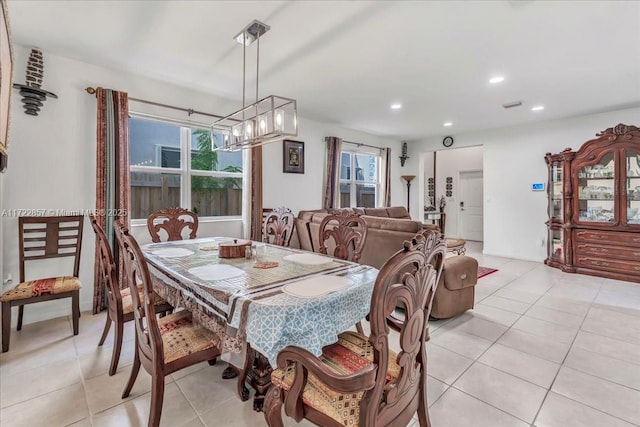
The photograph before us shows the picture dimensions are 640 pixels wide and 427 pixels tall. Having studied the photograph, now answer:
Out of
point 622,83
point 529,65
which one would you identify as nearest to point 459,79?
point 529,65

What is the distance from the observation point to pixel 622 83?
3.54 meters

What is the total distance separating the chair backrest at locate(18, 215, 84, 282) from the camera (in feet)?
8.91

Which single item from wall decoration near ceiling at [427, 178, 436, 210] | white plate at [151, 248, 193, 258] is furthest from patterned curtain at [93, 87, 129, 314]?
wall decoration near ceiling at [427, 178, 436, 210]

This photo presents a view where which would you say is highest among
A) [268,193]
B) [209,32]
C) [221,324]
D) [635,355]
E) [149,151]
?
[209,32]

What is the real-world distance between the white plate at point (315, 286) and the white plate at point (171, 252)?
116 centimetres

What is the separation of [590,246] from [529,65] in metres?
3.14

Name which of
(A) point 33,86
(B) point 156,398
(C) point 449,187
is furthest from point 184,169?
(C) point 449,187

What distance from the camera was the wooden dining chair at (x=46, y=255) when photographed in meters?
2.33

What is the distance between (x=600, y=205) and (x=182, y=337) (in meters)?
5.84

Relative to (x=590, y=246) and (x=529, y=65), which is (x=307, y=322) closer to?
(x=529, y=65)

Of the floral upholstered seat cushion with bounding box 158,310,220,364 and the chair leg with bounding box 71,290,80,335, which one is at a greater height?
the floral upholstered seat cushion with bounding box 158,310,220,364

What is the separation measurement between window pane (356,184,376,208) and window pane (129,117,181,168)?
3.68 m

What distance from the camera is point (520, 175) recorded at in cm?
562

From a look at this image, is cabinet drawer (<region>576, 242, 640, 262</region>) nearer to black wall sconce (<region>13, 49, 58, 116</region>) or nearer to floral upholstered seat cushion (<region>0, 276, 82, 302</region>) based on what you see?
floral upholstered seat cushion (<region>0, 276, 82, 302</region>)
